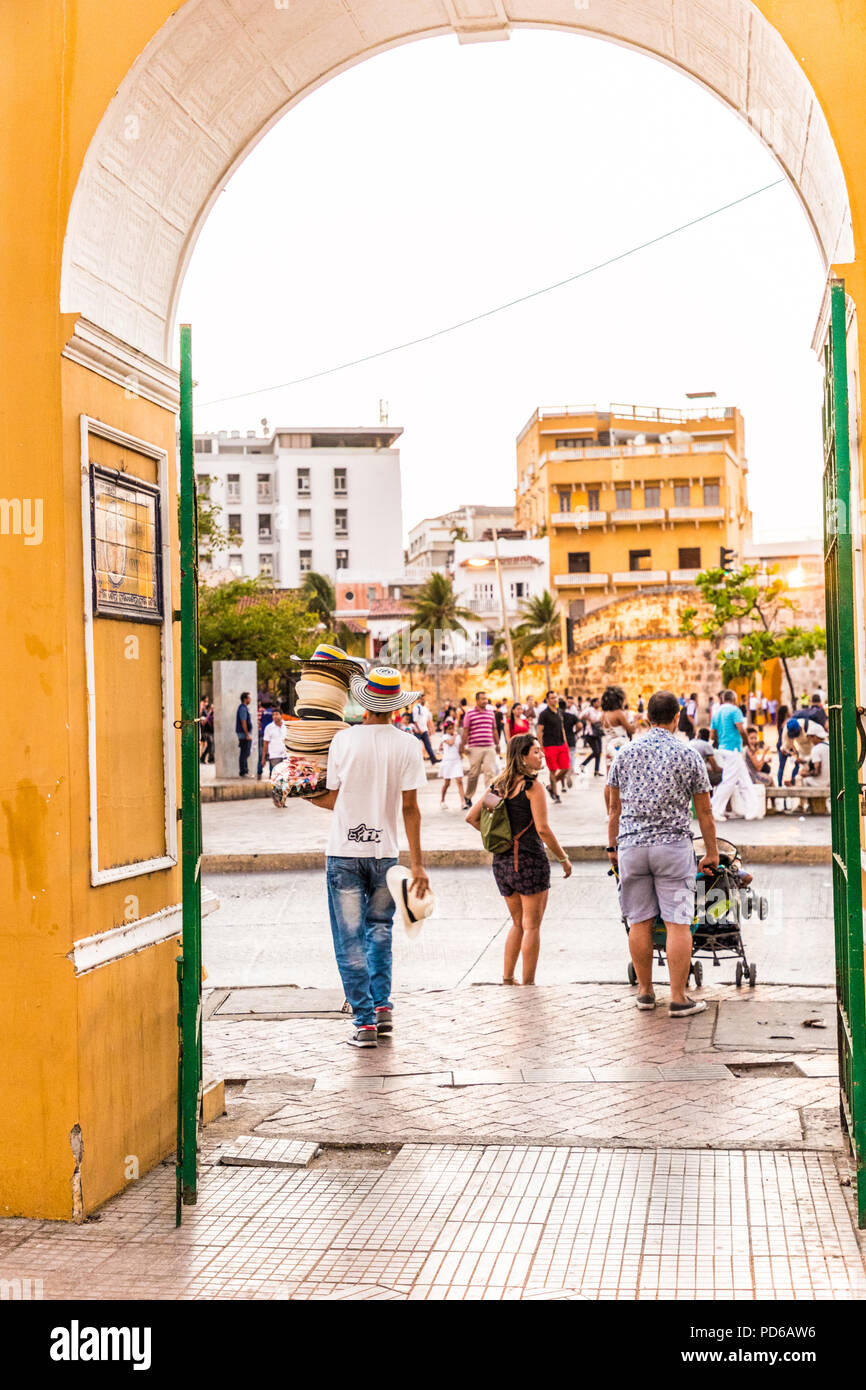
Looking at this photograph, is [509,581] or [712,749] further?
[509,581]

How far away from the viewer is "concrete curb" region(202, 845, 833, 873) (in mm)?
13305

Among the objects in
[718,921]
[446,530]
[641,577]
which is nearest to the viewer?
[718,921]

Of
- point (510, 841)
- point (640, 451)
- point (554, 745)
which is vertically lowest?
point (510, 841)

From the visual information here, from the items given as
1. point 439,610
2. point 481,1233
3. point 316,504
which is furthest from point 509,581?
point 481,1233

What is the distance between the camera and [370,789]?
6770 mm

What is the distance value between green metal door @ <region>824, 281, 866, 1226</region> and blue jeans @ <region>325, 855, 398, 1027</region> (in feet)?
8.67

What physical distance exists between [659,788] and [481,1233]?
320 cm

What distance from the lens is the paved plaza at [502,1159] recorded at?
13.2 feet

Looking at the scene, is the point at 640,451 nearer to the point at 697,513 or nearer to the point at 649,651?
the point at 697,513

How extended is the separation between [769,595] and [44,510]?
148ft

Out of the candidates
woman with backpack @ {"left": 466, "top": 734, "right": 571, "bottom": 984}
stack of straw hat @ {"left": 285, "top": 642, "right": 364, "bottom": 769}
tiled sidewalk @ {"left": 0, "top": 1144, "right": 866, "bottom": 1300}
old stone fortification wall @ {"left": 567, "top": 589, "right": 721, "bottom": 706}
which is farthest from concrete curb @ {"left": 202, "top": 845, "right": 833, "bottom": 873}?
old stone fortification wall @ {"left": 567, "top": 589, "right": 721, "bottom": 706}

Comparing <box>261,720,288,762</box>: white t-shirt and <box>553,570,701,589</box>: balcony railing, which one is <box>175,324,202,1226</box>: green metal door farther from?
<box>553,570,701,589</box>: balcony railing

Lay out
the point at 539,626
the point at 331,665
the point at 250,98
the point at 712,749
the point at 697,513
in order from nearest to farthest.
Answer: the point at 250,98
the point at 331,665
the point at 712,749
the point at 539,626
the point at 697,513

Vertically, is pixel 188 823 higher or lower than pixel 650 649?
lower
